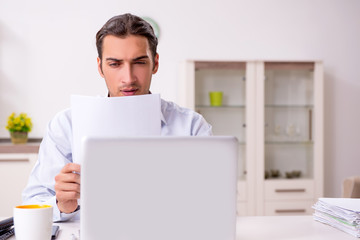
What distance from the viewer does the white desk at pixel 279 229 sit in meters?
1.21

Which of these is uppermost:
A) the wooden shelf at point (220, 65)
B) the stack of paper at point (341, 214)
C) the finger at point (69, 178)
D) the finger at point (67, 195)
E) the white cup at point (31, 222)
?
the wooden shelf at point (220, 65)

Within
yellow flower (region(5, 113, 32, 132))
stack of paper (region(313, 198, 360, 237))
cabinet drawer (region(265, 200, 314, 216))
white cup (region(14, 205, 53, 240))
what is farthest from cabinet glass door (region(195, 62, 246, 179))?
white cup (region(14, 205, 53, 240))

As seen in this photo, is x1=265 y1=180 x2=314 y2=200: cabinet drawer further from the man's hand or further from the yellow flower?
the man's hand

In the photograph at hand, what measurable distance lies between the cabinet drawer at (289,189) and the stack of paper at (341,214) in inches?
93.6

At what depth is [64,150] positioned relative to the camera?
5.50 feet

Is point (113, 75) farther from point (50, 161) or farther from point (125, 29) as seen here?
point (50, 161)

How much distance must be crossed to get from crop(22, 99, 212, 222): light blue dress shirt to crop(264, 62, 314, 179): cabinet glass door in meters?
2.17

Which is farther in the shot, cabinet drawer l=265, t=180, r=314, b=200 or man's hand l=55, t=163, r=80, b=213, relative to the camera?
cabinet drawer l=265, t=180, r=314, b=200

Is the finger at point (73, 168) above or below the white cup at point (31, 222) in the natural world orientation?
above

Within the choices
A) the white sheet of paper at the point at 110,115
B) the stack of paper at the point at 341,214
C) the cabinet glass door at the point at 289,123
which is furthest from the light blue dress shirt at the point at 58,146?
the cabinet glass door at the point at 289,123

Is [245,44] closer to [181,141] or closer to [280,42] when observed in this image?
[280,42]

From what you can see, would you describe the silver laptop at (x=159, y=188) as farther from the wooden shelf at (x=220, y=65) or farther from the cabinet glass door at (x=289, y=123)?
the cabinet glass door at (x=289, y=123)

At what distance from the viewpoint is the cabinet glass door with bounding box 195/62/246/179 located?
12.6 feet

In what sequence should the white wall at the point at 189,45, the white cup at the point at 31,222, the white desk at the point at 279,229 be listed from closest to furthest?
the white cup at the point at 31,222 → the white desk at the point at 279,229 → the white wall at the point at 189,45
